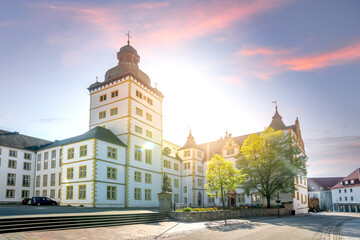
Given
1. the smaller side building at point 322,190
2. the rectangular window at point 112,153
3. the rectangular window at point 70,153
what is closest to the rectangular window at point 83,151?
the rectangular window at point 70,153

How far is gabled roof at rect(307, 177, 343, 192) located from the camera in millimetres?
106250

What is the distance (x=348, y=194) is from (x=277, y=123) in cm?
5388

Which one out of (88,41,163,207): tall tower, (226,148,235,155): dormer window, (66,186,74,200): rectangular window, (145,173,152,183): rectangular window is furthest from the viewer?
(226,148,235,155): dormer window

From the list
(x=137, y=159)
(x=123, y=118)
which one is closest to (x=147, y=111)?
(x=123, y=118)

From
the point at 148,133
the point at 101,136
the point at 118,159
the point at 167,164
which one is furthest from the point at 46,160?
the point at 167,164

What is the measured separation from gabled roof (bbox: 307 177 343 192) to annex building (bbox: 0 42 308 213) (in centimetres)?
5868

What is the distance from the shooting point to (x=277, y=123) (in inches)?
2058

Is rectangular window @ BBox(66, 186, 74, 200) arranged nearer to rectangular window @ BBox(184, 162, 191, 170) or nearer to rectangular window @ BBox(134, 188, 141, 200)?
rectangular window @ BBox(134, 188, 141, 200)

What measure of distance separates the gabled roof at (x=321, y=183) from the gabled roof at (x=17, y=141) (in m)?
95.7

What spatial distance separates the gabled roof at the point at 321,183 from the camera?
10625cm

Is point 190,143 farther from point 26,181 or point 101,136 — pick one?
point 26,181

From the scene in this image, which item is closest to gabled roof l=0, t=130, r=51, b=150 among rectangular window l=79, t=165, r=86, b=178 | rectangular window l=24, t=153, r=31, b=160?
rectangular window l=24, t=153, r=31, b=160

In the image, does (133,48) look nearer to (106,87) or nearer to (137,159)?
→ (106,87)

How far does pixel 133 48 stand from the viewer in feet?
159
